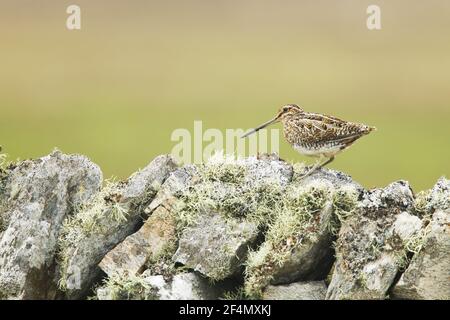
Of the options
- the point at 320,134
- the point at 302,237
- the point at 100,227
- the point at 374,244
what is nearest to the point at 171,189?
the point at 100,227

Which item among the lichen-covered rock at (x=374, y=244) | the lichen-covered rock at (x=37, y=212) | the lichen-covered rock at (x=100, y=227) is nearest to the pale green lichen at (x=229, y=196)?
the lichen-covered rock at (x=100, y=227)

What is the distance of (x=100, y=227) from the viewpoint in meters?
13.0

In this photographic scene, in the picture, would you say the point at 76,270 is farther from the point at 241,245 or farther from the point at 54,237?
the point at 241,245

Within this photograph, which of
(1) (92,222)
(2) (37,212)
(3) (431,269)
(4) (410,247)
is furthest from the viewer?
(2) (37,212)

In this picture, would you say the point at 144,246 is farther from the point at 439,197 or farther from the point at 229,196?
the point at 439,197

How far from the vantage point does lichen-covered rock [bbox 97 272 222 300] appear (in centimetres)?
1204

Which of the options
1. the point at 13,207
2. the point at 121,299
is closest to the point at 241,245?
the point at 121,299

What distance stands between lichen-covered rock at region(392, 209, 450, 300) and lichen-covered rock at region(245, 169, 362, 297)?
3.41 feet

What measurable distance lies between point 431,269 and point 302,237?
1563mm

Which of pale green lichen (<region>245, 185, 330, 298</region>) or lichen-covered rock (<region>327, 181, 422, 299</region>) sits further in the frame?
pale green lichen (<region>245, 185, 330, 298</region>)

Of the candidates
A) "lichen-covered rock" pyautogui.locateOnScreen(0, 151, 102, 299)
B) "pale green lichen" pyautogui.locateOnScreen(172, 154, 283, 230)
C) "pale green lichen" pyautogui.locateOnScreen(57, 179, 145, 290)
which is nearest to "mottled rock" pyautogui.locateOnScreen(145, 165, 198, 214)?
"pale green lichen" pyautogui.locateOnScreen(172, 154, 283, 230)

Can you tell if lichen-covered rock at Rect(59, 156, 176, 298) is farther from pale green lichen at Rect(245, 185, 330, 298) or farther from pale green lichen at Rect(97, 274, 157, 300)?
pale green lichen at Rect(245, 185, 330, 298)

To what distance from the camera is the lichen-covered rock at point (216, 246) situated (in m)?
12.1

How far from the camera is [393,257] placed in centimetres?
1163
